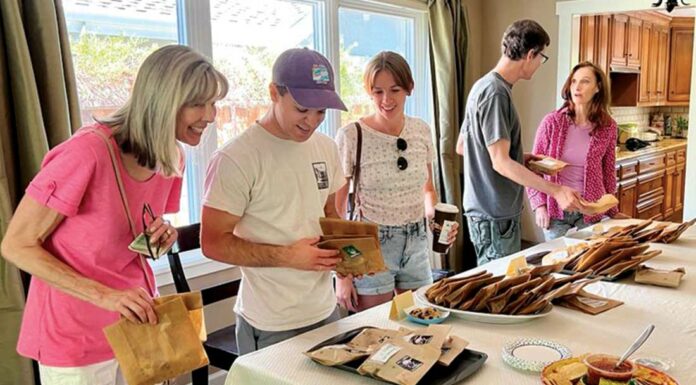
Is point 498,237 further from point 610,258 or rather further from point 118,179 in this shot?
point 118,179

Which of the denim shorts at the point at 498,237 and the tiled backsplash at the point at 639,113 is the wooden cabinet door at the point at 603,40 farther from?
the denim shorts at the point at 498,237

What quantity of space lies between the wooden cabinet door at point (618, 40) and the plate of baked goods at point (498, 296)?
422cm

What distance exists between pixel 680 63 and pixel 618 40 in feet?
6.01

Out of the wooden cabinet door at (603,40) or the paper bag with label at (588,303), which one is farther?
the wooden cabinet door at (603,40)

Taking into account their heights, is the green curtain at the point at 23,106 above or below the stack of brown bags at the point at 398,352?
above

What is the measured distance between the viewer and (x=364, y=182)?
2168 millimetres

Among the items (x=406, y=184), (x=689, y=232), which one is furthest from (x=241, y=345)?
(x=689, y=232)

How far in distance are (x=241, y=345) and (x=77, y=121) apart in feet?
3.70

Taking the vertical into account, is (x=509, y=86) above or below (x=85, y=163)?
above

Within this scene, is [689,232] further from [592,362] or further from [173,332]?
[173,332]

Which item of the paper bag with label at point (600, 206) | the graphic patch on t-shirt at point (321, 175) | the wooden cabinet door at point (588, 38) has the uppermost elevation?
the wooden cabinet door at point (588, 38)

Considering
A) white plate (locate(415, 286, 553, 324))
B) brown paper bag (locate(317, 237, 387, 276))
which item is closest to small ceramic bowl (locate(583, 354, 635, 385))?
white plate (locate(415, 286, 553, 324))

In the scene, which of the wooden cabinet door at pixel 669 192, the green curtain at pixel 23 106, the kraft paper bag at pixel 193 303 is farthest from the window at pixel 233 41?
the wooden cabinet door at pixel 669 192

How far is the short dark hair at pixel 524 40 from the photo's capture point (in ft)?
8.05
